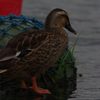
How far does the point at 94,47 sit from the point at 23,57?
4.21 meters

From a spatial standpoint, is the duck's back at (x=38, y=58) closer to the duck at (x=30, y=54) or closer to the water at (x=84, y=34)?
the duck at (x=30, y=54)

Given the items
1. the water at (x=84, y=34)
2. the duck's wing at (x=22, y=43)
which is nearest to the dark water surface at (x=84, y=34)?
the water at (x=84, y=34)

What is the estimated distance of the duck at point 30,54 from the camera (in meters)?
6.38

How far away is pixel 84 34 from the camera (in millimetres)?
11656

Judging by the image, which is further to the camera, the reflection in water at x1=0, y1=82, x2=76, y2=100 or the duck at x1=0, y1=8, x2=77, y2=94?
the reflection in water at x1=0, y1=82, x2=76, y2=100

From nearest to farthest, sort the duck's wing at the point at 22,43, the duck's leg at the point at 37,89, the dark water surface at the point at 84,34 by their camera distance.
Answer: the duck's wing at the point at 22,43, the duck's leg at the point at 37,89, the dark water surface at the point at 84,34

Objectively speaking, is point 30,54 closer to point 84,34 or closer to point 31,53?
point 31,53

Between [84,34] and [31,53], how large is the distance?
5377 millimetres

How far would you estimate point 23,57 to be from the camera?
6395 mm

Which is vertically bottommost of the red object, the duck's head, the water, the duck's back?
the water

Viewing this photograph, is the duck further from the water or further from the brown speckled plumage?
the water

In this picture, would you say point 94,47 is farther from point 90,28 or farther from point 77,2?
point 77,2

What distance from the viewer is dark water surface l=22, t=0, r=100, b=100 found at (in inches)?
292

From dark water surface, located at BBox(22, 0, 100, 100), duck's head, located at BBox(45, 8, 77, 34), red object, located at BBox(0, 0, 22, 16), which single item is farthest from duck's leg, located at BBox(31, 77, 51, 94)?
red object, located at BBox(0, 0, 22, 16)
